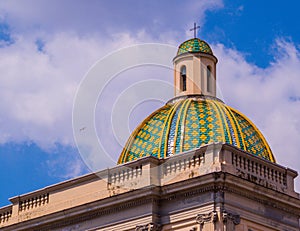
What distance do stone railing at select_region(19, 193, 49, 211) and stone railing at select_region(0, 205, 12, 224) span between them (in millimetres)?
701

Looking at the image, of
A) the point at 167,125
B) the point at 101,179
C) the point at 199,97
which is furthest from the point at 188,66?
the point at 101,179

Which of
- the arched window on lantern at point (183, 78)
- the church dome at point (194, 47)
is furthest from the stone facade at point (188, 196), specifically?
the church dome at point (194, 47)

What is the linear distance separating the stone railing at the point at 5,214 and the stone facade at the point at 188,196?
2.60 meters

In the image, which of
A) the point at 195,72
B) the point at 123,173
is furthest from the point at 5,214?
the point at 195,72

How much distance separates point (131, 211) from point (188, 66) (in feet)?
47.4

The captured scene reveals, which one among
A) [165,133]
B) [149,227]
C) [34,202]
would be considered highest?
[165,133]

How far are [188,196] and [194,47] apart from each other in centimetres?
1593

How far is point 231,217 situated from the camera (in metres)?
29.6

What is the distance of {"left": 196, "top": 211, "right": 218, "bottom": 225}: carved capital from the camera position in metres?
29.5

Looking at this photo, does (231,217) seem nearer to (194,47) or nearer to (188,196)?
(188,196)

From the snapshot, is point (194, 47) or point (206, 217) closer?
point (206, 217)

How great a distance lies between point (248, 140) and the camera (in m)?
41.7

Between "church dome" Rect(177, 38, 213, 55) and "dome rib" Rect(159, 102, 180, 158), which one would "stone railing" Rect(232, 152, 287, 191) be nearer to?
"dome rib" Rect(159, 102, 180, 158)

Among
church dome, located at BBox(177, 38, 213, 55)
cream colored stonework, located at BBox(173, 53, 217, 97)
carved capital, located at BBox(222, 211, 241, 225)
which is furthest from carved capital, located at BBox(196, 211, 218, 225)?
church dome, located at BBox(177, 38, 213, 55)
